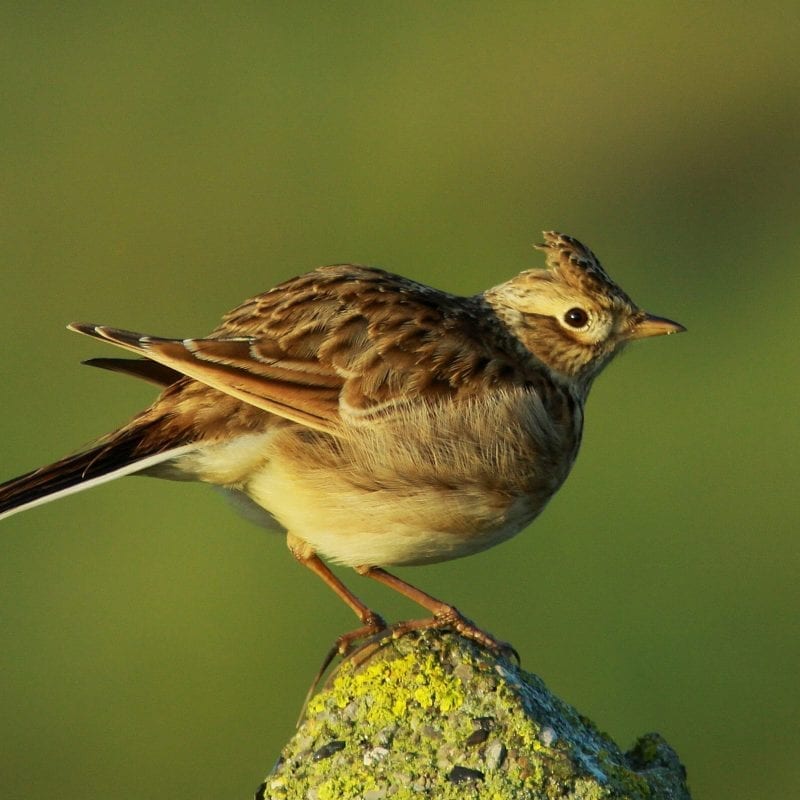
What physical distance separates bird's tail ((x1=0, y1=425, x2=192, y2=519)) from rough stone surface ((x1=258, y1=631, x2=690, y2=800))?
110cm

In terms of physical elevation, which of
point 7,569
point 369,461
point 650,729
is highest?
point 7,569

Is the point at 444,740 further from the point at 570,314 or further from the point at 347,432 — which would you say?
the point at 570,314

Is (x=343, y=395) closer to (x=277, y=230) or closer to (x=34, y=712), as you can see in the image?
(x=34, y=712)

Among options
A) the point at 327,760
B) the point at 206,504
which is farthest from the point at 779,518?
the point at 327,760

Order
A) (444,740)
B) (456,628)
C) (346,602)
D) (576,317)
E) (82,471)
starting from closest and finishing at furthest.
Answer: (444,740)
(456,628)
(82,471)
(346,602)
(576,317)

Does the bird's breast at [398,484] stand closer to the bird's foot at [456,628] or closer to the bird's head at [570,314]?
the bird's foot at [456,628]

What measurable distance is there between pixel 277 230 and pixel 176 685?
755cm

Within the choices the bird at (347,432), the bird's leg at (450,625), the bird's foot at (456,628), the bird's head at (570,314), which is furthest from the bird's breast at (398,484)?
the bird's head at (570,314)

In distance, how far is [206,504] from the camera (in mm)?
16906

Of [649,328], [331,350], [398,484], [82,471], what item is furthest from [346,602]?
[649,328]

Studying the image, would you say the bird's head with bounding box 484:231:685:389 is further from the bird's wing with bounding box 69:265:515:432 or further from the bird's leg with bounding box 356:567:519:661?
the bird's leg with bounding box 356:567:519:661

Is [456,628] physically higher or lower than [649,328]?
lower

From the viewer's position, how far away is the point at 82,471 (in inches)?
252

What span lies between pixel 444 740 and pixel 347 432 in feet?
5.30
